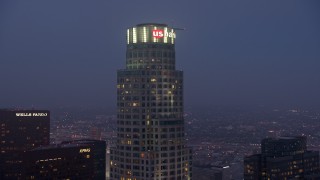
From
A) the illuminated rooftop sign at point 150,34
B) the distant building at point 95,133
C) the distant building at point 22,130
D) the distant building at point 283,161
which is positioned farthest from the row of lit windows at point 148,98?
the distant building at point 95,133

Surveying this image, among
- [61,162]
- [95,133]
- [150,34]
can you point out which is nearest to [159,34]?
[150,34]

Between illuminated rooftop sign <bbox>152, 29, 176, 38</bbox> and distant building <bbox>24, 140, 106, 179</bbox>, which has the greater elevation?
illuminated rooftop sign <bbox>152, 29, 176, 38</bbox>

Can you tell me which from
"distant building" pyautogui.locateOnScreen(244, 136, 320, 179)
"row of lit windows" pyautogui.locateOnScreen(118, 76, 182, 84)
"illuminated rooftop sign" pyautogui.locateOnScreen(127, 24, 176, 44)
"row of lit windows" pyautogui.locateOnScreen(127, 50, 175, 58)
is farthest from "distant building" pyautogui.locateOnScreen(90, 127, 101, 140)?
"illuminated rooftop sign" pyautogui.locateOnScreen(127, 24, 176, 44)

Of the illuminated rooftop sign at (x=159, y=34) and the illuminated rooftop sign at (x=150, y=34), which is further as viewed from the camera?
the illuminated rooftop sign at (x=159, y=34)

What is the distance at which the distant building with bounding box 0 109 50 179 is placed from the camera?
380 ft

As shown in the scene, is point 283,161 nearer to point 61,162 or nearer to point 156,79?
point 156,79

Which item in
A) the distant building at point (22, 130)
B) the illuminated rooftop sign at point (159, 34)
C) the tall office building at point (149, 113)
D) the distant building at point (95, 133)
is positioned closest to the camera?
the tall office building at point (149, 113)

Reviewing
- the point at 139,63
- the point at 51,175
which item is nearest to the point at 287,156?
the point at 139,63

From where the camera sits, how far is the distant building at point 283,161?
80438mm

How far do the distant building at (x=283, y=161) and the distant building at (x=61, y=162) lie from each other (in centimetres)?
2603

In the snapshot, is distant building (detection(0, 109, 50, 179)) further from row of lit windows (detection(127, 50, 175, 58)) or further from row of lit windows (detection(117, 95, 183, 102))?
row of lit windows (detection(127, 50, 175, 58))

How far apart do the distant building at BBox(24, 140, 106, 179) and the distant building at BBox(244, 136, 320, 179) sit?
2603 centimetres

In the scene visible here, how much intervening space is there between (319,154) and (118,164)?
45256 millimetres

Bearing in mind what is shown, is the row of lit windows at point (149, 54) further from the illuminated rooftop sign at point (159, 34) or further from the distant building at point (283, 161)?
the distant building at point (283, 161)
